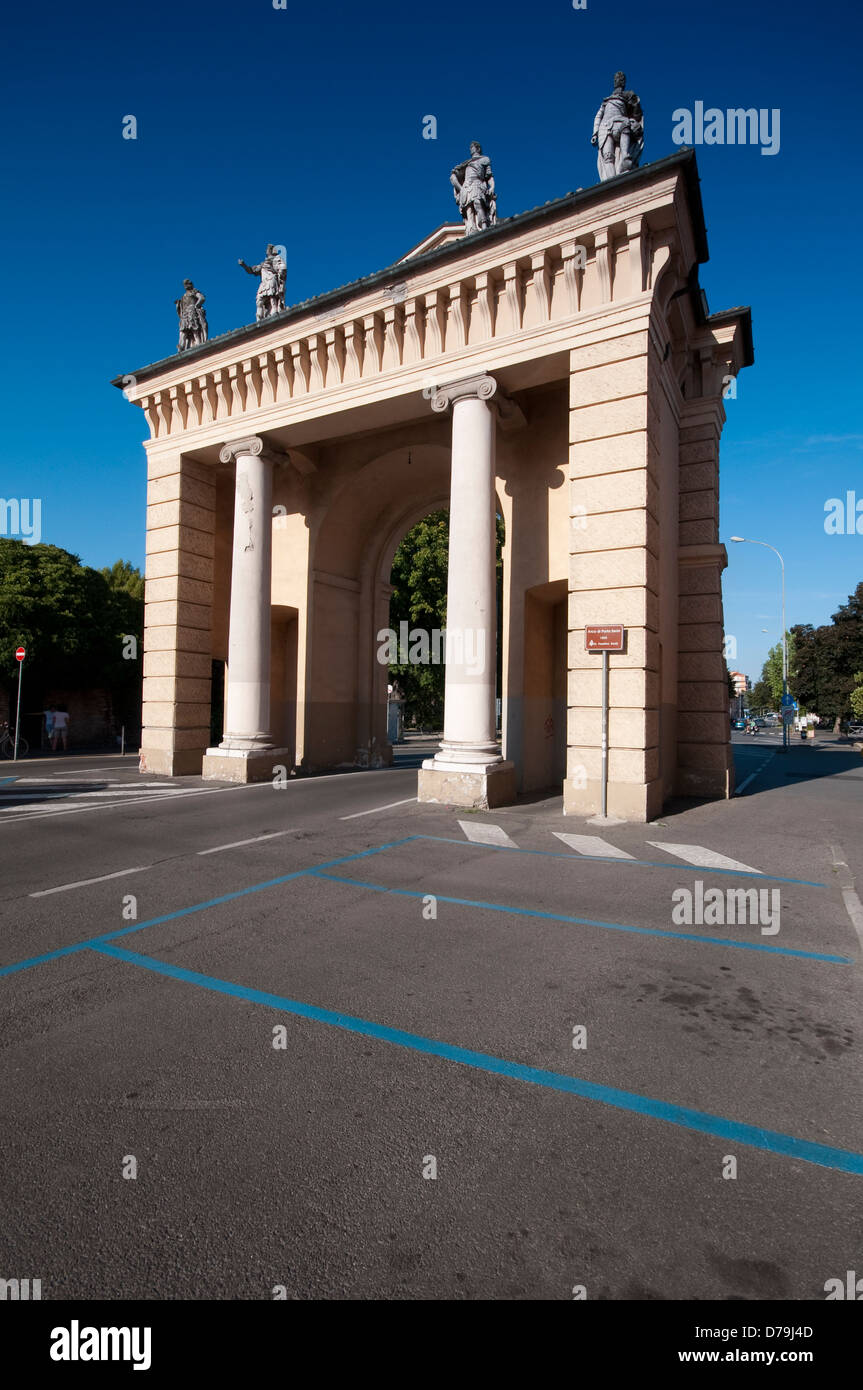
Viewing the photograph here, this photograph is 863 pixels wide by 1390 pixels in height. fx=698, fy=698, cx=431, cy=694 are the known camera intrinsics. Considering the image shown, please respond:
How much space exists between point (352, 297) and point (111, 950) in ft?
46.3

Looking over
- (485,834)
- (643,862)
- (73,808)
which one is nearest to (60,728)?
(73,808)

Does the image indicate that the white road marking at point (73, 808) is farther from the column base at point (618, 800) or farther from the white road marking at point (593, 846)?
the white road marking at point (593, 846)

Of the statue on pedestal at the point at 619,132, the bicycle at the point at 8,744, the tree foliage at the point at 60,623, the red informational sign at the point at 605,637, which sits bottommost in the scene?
the bicycle at the point at 8,744

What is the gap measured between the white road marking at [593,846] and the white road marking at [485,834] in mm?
756

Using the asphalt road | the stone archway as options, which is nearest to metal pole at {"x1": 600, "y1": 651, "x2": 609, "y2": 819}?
the asphalt road

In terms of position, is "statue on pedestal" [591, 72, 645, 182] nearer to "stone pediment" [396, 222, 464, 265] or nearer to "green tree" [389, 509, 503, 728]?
"stone pediment" [396, 222, 464, 265]

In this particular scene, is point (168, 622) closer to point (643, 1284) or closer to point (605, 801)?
point (605, 801)

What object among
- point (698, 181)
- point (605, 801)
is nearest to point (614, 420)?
point (698, 181)

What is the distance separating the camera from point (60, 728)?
28531 millimetres

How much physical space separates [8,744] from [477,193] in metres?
24.7

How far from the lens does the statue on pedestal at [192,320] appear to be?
1889cm

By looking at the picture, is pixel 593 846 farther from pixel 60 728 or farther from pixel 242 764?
pixel 60 728

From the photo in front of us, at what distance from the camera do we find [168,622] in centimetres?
1853

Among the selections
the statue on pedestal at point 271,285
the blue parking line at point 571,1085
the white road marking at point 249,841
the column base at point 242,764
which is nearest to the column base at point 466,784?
the white road marking at point 249,841
